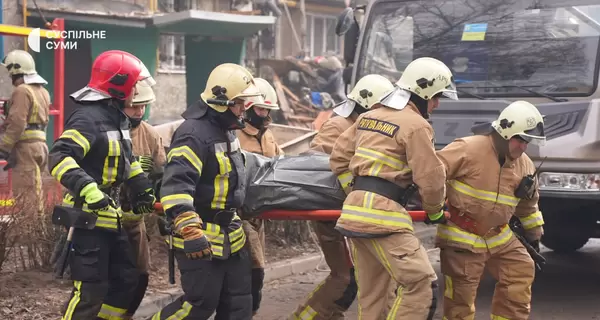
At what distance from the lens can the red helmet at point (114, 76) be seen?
484cm

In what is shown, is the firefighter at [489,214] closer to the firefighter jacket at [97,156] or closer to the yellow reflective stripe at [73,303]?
the firefighter jacket at [97,156]

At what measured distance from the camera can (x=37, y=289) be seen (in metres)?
6.04

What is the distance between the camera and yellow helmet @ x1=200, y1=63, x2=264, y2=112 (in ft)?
15.2

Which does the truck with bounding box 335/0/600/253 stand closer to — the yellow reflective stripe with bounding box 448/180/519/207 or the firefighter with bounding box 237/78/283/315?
the yellow reflective stripe with bounding box 448/180/519/207

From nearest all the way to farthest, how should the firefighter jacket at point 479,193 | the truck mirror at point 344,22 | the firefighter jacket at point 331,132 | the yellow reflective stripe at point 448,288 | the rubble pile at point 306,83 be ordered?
the firefighter jacket at point 479,193, the yellow reflective stripe at point 448,288, the firefighter jacket at point 331,132, the truck mirror at point 344,22, the rubble pile at point 306,83

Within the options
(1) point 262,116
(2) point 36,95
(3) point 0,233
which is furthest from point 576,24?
(2) point 36,95

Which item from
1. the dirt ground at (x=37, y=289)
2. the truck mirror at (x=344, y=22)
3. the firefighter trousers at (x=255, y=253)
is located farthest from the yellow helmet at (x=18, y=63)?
the firefighter trousers at (x=255, y=253)

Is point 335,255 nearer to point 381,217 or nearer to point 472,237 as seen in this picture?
point 472,237

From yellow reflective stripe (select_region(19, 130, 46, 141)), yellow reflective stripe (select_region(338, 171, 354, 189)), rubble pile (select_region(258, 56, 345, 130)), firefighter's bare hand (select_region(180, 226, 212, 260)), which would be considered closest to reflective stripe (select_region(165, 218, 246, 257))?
firefighter's bare hand (select_region(180, 226, 212, 260))

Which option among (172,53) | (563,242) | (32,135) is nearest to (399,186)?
(563,242)

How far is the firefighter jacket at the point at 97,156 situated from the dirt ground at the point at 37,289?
114 centimetres

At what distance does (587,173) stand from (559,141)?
12.3 inches

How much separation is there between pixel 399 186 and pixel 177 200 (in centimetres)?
121

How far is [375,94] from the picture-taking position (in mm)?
5852
